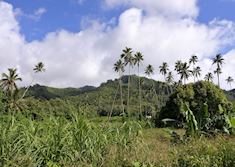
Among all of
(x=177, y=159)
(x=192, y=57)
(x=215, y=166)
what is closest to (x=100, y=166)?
(x=177, y=159)

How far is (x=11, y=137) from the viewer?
721cm

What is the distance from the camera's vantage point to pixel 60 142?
7.86 m

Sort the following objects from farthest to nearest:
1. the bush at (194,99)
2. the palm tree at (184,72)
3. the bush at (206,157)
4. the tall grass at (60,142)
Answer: the palm tree at (184,72) → the bush at (194,99) → the bush at (206,157) → the tall grass at (60,142)

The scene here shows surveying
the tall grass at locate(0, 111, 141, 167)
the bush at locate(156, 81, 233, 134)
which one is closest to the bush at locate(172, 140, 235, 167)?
the tall grass at locate(0, 111, 141, 167)

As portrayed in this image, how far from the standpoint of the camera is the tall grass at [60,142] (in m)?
7.07

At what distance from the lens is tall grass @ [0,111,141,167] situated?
7070 mm

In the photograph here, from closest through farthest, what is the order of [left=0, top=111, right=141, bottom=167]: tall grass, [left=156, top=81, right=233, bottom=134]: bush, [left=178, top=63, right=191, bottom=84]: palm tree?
[left=0, top=111, right=141, bottom=167]: tall grass
[left=156, top=81, right=233, bottom=134]: bush
[left=178, top=63, right=191, bottom=84]: palm tree

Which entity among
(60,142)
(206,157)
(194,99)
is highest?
(194,99)

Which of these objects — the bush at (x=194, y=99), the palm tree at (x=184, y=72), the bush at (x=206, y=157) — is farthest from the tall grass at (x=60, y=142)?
the palm tree at (x=184, y=72)

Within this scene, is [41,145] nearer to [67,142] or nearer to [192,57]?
[67,142]

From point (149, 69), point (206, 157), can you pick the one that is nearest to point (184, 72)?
point (149, 69)

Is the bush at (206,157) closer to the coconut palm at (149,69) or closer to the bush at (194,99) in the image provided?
the bush at (194,99)

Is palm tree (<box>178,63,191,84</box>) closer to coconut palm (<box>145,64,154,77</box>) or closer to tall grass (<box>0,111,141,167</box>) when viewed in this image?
coconut palm (<box>145,64,154,77</box>)

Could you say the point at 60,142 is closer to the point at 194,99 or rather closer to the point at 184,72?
the point at 194,99
